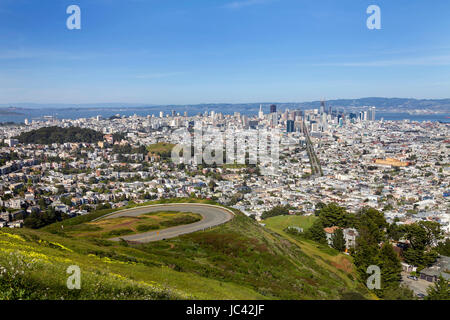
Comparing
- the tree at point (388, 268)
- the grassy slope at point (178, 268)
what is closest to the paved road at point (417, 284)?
the tree at point (388, 268)

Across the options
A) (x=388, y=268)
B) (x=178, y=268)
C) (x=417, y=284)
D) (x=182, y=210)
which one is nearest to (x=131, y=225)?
(x=182, y=210)

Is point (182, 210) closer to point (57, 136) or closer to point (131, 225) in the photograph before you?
point (131, 225)

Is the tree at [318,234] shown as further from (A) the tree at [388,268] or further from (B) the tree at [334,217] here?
(A) the tree at [388,268]

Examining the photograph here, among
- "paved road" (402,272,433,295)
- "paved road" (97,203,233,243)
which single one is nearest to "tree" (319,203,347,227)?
"paved road" (402,272,433,295)

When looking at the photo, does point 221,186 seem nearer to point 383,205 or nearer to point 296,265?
point 383,205

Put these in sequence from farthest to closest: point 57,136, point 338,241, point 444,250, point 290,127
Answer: point 290,127 → point 57,136 → point 444,250 → point 338,241

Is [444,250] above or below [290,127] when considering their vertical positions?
below
